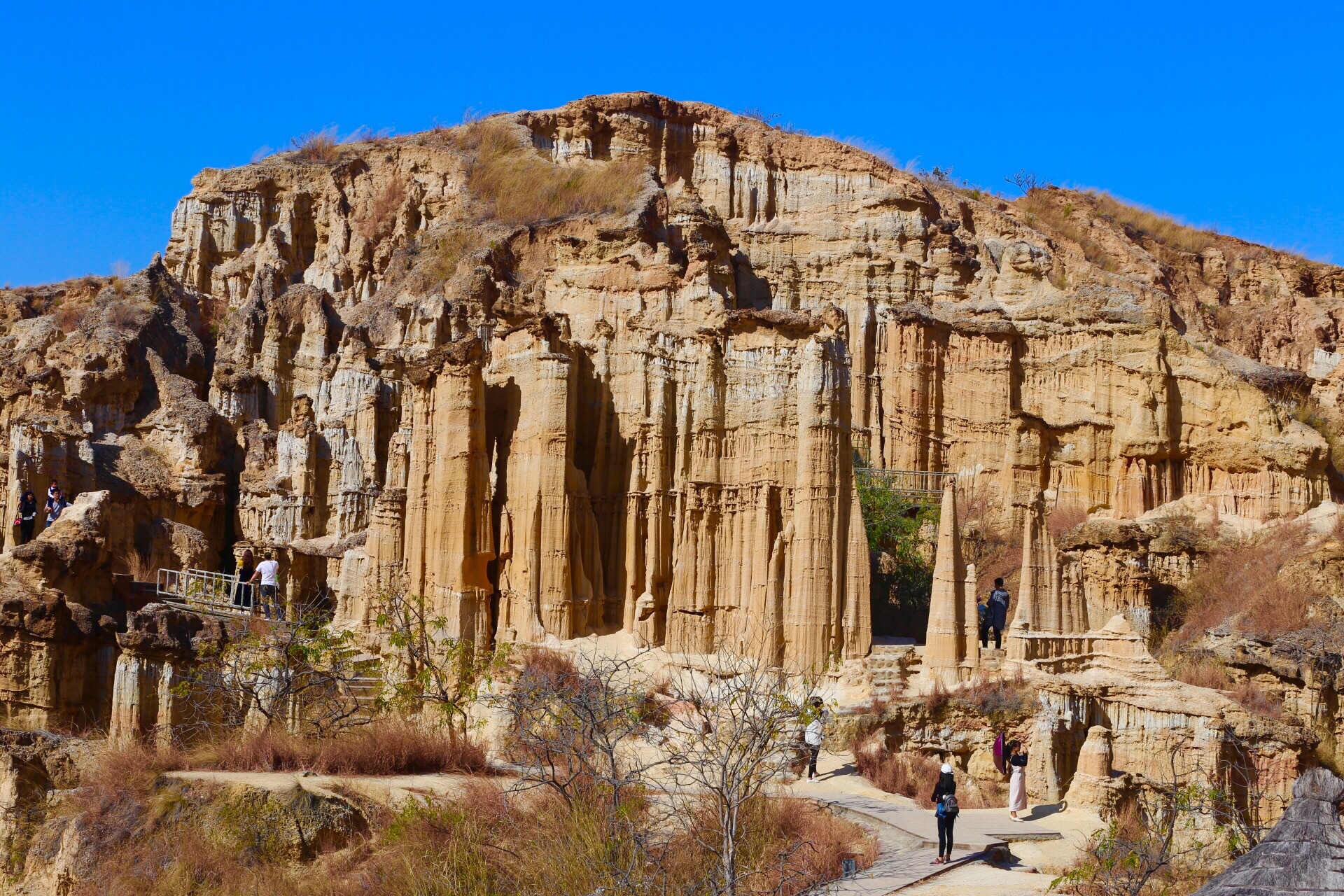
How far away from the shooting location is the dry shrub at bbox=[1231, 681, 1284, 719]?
26.1 m

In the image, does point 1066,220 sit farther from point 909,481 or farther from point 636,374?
point 636,374

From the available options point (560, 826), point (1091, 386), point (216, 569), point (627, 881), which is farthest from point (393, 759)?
point (1091, 386)

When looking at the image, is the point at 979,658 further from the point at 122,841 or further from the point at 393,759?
the point at 122,841

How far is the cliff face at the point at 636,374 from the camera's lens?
1223 inches

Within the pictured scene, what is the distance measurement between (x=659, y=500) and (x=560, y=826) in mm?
14431

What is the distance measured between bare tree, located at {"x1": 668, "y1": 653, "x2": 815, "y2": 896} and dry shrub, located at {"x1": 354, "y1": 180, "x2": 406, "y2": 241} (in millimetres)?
31936

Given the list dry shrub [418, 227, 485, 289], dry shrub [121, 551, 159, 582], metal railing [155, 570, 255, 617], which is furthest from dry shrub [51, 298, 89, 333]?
metal railing [155, 570, 255, 617]

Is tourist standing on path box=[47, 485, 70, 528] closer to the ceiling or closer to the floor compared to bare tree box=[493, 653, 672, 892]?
closer to the ceiling

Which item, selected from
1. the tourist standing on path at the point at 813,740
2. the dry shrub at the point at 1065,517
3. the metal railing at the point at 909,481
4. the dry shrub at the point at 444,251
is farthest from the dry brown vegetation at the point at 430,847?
the dry shrub at the point at 444,251

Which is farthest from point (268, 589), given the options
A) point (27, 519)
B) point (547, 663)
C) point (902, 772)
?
point (902, 772)

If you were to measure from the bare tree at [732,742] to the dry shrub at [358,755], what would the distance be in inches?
140

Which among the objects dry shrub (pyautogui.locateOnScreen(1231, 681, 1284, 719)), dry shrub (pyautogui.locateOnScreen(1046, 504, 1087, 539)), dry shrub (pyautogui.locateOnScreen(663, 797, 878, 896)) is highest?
dry shrub (pyautogui.locateOnScreen(1046, 504, 1087, 539))

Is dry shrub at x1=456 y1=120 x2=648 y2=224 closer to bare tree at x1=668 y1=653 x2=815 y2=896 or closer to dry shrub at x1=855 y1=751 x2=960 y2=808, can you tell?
bare tree at x1=668 y1=653 x2=815 y2=896

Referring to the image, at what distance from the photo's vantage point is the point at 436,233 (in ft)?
175
